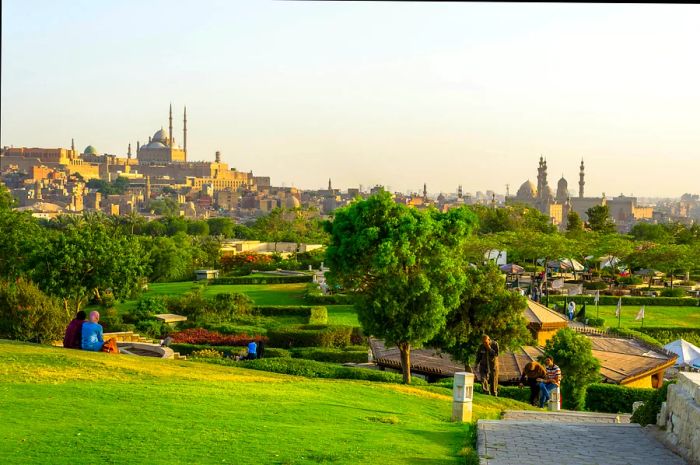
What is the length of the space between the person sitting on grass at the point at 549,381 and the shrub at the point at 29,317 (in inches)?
364

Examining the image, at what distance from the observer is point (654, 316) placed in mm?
31328

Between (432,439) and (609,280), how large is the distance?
37499 mm

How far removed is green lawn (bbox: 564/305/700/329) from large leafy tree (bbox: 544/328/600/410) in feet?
43.6

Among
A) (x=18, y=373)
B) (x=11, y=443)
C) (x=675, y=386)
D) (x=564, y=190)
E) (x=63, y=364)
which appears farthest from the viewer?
(x=564, y=190)

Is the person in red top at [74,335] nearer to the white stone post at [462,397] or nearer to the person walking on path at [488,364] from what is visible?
the person walking on path at [488,364]

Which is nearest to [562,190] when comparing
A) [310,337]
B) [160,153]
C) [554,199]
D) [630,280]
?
[554,199]

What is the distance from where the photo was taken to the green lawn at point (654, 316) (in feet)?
95.4

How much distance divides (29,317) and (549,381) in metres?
9.59

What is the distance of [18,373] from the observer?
9.98m

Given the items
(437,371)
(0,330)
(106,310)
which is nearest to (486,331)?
(437,371)

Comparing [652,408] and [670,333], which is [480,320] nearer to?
[652,408]

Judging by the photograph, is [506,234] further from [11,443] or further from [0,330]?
[11,443]

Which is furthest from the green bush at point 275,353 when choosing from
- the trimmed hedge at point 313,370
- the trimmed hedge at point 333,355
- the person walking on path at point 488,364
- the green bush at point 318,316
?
the person walking on path at point 488,364

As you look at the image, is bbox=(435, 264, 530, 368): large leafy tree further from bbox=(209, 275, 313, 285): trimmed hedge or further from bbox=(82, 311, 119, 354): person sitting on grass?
bbox=(209, 275, 313, 285): trimmed hedge
